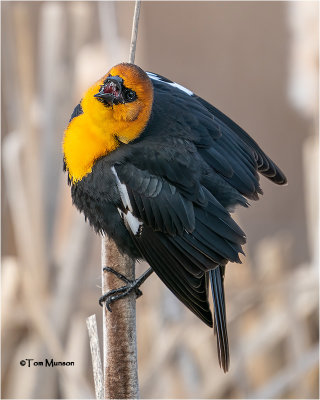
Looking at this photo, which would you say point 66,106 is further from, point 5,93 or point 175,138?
point 175,138

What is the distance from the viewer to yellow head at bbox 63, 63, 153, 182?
125 centimetres

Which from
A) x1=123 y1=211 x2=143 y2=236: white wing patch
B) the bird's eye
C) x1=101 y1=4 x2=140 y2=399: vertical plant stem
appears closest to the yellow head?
the bird's eye

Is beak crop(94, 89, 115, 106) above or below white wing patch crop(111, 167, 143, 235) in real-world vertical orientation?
above

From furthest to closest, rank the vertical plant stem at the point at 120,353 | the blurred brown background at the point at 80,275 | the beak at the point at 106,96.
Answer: the blurred brown background at the point at 80,275, the beak at the point at 106,96, the vertical plant stem at the point at 120,353

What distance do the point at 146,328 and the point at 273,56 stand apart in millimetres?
1866

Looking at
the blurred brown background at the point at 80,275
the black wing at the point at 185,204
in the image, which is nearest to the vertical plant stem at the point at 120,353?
the black wing at the point at 185,204

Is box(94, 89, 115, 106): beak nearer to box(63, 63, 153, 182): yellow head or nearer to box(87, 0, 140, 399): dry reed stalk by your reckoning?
box(63, 63, 153, 182): yellow head

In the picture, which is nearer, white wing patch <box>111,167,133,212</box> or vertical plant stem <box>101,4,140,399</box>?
vertical plant stem <box>101,4,140,399</box>

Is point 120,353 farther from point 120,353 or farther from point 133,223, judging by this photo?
point 133,223

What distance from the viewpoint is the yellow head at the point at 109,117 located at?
1.25m

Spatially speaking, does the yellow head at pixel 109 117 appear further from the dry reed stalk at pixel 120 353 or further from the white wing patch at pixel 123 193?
the dry reed stalk at pixel 120 353

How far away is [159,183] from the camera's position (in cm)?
130

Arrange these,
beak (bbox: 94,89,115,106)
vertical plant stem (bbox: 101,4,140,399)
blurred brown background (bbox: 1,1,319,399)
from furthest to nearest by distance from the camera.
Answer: blurred brown background (bbox: 1,1,319,399) → beak (bbox: 94,89,115,106) → vertical plant stem (bbox: 101,4,140,399)

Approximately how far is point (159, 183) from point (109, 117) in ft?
0.50
